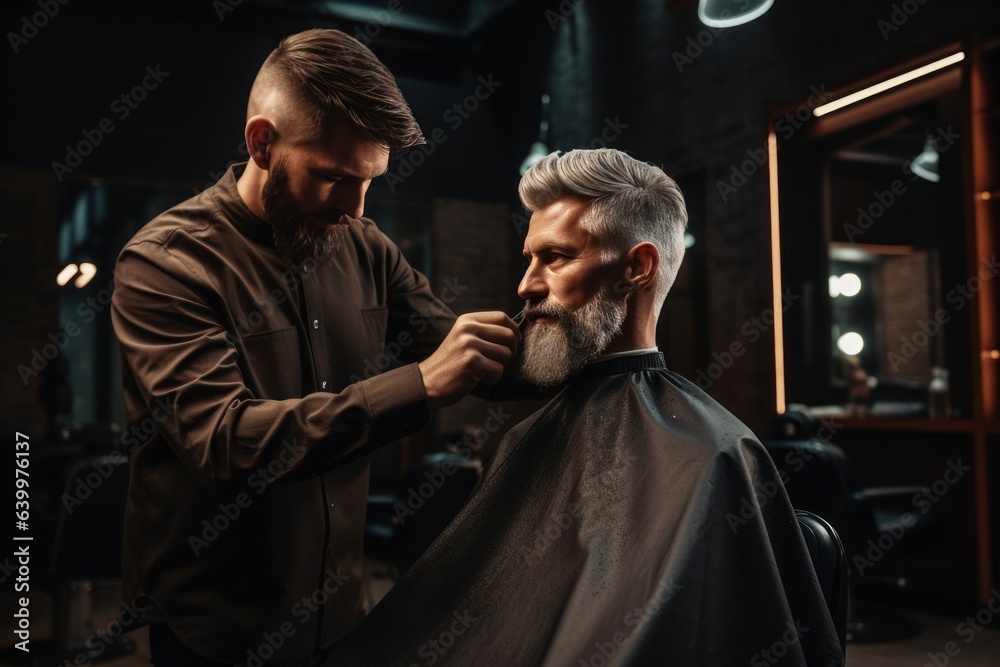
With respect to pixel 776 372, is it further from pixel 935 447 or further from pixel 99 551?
pixel 99 551

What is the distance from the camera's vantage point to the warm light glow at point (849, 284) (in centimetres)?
518

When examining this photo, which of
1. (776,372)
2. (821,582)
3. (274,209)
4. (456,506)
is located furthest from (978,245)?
(274,209)

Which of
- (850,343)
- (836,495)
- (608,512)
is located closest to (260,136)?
(608,512)

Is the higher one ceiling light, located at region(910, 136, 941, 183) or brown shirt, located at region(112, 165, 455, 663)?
ceiling light, located at region(910, 136, 941, 183)

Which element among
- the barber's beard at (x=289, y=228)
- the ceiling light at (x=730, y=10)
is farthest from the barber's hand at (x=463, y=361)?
the ceiling light at (x=730, y=10)

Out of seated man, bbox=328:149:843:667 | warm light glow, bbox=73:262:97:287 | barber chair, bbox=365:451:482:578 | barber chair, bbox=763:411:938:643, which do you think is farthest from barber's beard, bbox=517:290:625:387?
warm light glow, bbox=73:262:97:287

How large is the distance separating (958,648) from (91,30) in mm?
6110

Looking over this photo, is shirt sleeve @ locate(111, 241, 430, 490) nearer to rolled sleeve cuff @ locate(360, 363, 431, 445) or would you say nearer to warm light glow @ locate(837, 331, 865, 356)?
rolled sleeve cuff @ locate(360, 363, 431, 445)

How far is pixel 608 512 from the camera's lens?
140 centimetres

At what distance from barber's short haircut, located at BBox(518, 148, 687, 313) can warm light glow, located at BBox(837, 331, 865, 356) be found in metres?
3.85

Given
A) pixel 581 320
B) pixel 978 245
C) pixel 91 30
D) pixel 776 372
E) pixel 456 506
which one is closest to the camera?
pixel 581 320

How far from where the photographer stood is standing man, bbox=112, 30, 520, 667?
126cm

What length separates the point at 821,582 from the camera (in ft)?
4.57

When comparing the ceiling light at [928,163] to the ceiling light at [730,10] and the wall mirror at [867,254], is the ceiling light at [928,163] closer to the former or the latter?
the wall mirror at [867,254]
